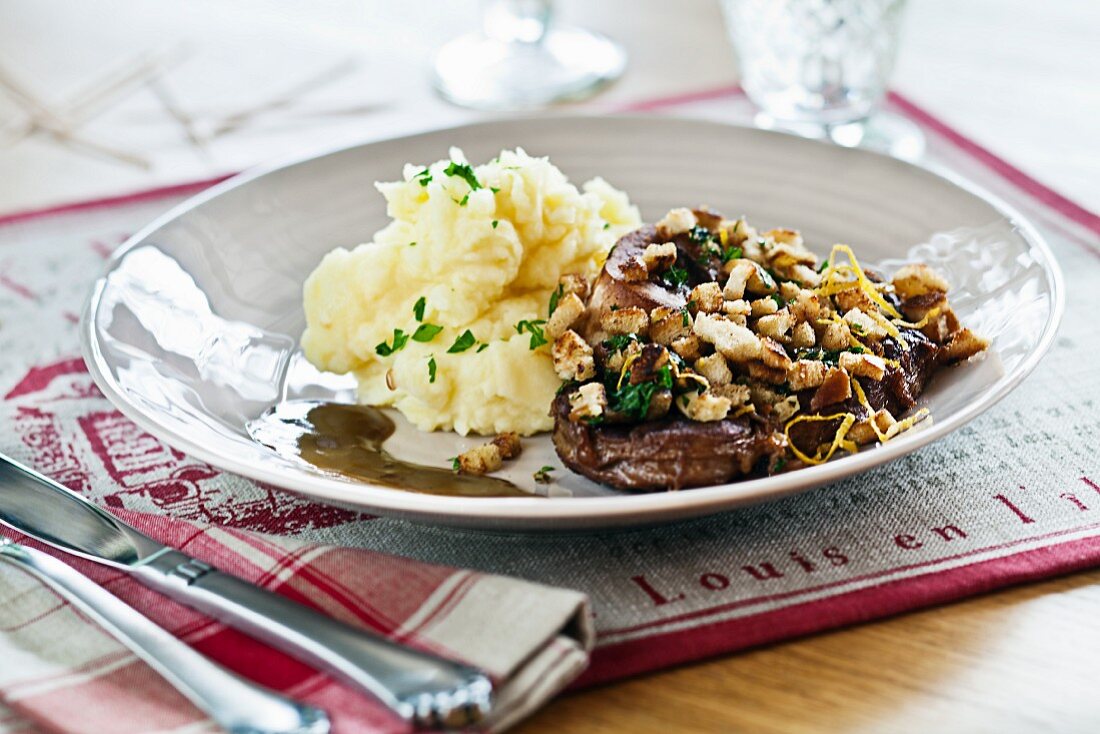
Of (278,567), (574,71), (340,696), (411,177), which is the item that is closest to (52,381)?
(411,177)

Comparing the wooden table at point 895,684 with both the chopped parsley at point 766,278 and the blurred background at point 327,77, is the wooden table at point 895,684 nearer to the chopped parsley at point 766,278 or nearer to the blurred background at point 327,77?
the chopped parsley at point 766,278

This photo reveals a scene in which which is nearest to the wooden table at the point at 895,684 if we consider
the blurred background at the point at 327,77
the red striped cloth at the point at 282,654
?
the red striped cloth at the point at 282,654

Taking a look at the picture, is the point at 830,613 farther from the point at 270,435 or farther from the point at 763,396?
the point at 270,435

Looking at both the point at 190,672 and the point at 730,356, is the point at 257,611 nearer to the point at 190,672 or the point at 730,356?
the point at 190,672

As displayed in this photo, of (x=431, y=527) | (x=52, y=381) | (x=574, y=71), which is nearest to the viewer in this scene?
(x=431, y=527)

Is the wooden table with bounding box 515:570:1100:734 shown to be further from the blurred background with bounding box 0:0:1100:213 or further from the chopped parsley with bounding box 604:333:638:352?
the blurred background with bounding box 0:0:1100:213
